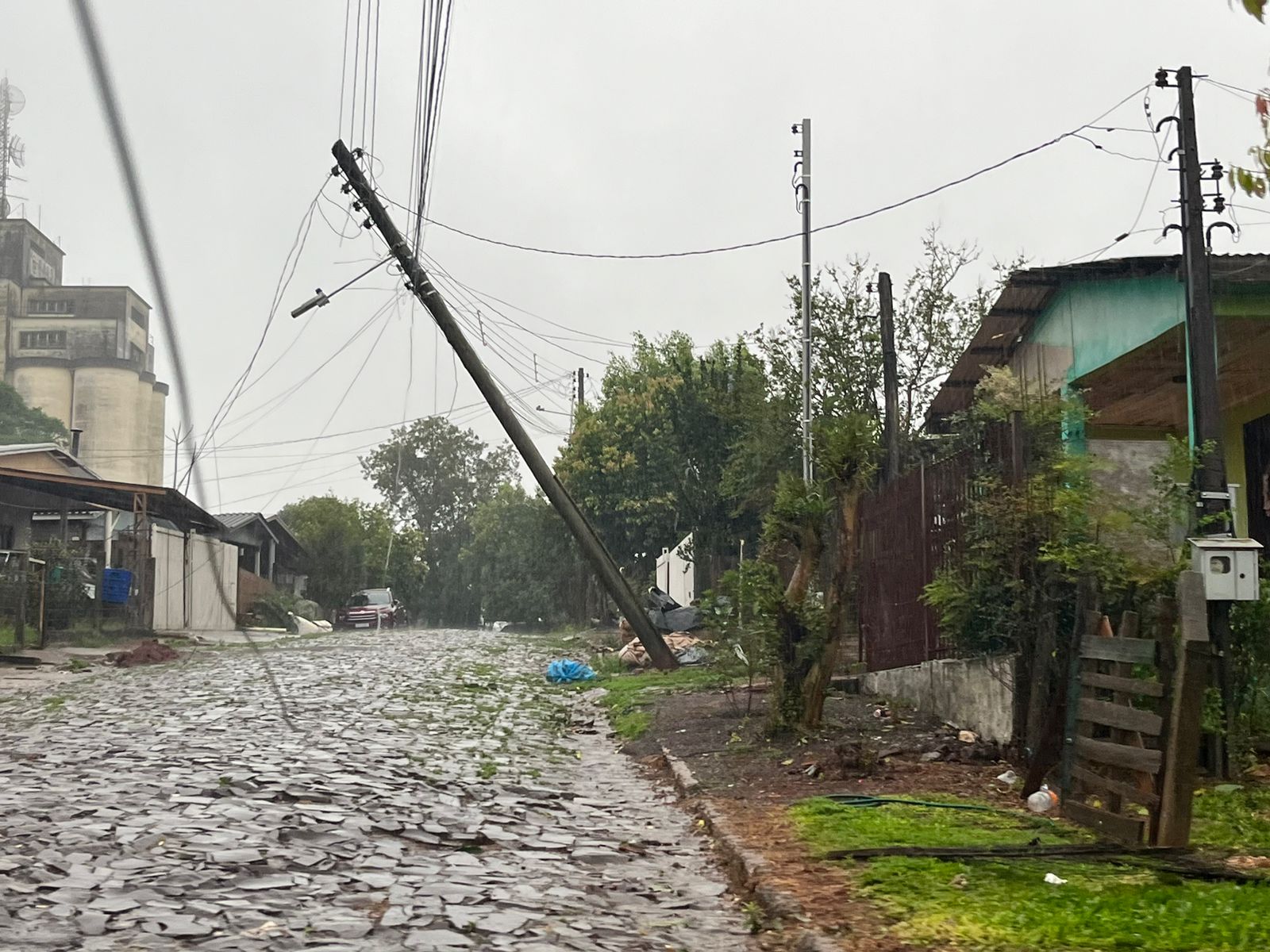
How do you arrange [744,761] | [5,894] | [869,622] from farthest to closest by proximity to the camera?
[869,622], [744,761], [5,894]

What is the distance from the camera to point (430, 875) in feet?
21.5

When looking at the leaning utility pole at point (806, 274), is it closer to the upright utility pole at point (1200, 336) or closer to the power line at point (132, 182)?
the upright utility pole at point (1200, 336)

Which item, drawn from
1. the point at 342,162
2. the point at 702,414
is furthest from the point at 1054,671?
the point at 702,414

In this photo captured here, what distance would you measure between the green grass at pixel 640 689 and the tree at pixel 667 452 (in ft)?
39.4

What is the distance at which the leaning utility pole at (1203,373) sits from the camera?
916cm

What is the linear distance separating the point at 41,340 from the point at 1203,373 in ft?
29.7

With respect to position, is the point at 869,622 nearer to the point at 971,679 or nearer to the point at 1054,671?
the point at 971,679

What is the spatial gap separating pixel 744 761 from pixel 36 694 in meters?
10.2

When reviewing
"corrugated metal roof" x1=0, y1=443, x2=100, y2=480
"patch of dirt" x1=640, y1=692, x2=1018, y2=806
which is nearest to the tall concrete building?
"patch of dirt" x1=640, y1=692, x2=1018, y2=806

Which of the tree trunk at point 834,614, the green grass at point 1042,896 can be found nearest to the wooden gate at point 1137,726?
the green grass at point 1042,896

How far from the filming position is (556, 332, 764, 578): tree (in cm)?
3556

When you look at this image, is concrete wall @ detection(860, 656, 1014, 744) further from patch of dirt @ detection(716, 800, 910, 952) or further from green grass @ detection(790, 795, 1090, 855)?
patch of dirt @ detection(716, 800, 910, 952)

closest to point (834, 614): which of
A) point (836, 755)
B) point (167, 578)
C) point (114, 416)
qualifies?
point (836, 755)

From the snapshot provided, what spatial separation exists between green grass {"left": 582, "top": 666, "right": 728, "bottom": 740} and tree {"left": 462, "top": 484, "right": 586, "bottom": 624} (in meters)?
27.2
